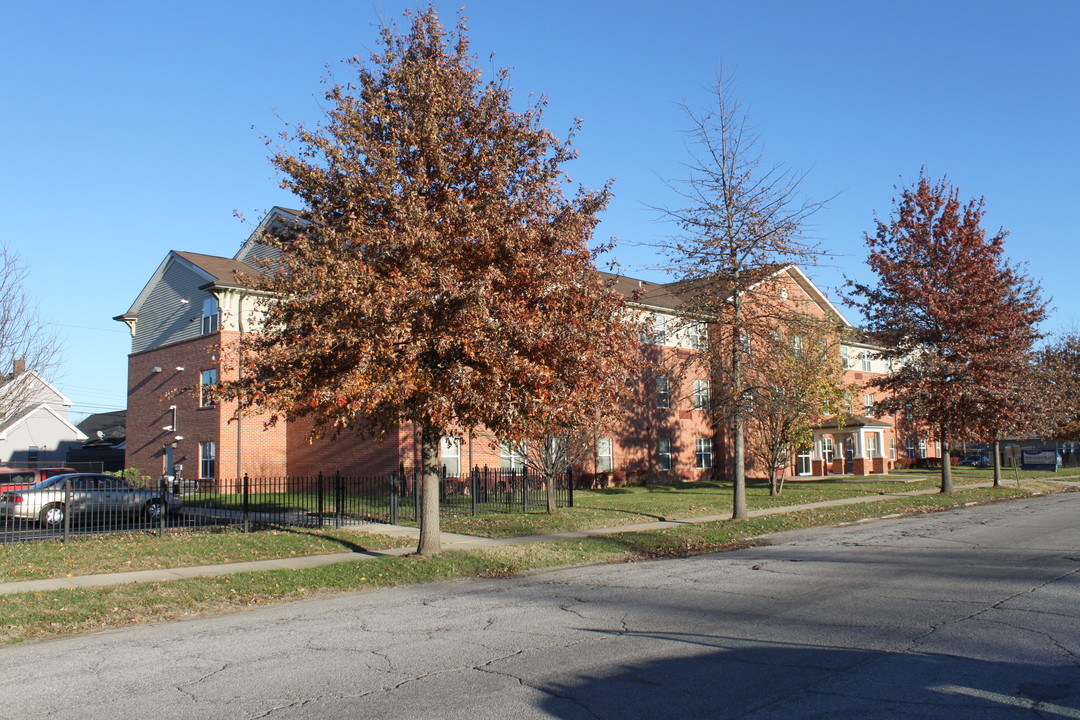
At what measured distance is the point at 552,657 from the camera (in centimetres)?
733

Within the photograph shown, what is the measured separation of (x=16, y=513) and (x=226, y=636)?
14.7 metres

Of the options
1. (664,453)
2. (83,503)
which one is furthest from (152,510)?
(664,453)

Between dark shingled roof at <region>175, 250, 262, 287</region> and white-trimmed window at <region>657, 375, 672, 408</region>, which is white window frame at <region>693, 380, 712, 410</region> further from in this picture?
dark shingled roof at <region>175, 250, 262, 287</region>

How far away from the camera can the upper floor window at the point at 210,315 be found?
113 feet

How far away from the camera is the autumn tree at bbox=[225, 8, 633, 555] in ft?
38.2

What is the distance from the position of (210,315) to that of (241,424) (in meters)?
4.93

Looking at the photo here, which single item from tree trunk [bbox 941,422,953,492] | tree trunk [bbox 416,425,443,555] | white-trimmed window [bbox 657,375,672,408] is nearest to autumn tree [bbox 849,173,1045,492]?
tree trunk [bbox 941,422,953,492]

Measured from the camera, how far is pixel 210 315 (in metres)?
34.8

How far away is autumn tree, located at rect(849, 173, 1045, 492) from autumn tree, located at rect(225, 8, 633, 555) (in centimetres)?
1895

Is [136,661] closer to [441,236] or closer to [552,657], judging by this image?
[552,657]

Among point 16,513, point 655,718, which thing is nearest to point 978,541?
point 655,718

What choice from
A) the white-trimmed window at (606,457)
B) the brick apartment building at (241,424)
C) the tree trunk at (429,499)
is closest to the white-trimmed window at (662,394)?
the brick apartment building at (241,424)

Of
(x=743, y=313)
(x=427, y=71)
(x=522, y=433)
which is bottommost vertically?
(x=522, y=433)

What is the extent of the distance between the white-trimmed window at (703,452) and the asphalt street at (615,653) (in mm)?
28412
